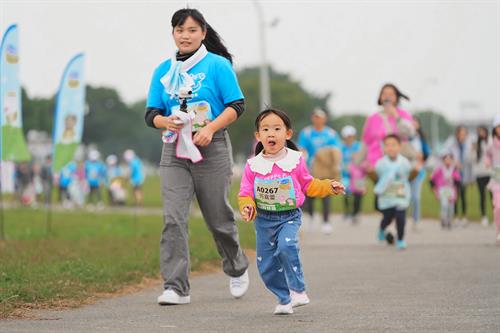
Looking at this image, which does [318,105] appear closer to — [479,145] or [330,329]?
[479,145]

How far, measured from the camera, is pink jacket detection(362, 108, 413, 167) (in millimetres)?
15609

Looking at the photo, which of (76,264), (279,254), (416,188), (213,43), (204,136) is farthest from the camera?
(416,188)

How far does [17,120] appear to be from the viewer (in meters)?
14.9

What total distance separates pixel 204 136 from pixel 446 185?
12352 millimetres

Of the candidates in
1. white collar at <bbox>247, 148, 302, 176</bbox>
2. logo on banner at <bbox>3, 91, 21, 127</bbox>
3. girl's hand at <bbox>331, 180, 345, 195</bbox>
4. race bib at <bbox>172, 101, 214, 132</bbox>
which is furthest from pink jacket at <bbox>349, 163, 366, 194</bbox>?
girl's hand at <bbox>331, 180, 345, 195</bbox>

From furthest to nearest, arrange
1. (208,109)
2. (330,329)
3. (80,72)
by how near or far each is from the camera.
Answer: (80,72) → (208,109) → (330,329)

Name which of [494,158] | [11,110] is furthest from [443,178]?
[11,110]

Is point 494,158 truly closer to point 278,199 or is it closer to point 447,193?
point 447,193

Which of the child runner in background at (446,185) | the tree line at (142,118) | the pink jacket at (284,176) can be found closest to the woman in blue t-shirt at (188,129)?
the pink jacket at (284,176)

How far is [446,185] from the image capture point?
19781 millimetres

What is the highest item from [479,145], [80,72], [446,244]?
[80,72]

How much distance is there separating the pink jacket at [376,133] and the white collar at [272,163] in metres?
7.95

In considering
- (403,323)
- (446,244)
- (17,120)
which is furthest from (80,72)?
(403,323)

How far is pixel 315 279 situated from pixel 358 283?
24.9 inches
